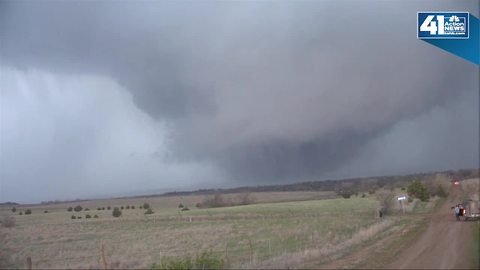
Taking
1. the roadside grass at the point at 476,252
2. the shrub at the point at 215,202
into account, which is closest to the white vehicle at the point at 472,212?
the roadside grass at the point at 476,252

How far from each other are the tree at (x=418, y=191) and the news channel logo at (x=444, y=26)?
317 ft

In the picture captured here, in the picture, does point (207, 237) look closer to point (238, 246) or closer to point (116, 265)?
point (238, 246)

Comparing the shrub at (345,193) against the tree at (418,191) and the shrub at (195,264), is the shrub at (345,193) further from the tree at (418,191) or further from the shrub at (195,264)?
the shrub at (195,264)

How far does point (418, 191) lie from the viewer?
383 feet

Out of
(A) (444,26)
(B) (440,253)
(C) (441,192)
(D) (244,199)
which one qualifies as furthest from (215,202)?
(A) (444,26)

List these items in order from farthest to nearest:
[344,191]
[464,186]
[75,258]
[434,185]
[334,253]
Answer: [344,191], [464,186], [434,185], [75,258], [334,253]

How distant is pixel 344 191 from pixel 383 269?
527ft

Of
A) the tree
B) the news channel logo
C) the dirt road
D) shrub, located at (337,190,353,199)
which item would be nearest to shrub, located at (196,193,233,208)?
shrub, located at (337,190,353,199)

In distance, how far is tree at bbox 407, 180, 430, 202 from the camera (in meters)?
116

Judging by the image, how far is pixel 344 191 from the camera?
182m

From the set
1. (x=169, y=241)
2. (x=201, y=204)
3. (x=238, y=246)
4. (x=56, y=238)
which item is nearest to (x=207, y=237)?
(x=169, y=241)

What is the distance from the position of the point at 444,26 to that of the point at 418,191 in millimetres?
96960

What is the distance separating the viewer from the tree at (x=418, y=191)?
11638 cm

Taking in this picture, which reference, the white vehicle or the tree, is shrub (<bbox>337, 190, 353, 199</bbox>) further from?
the white vehicle
